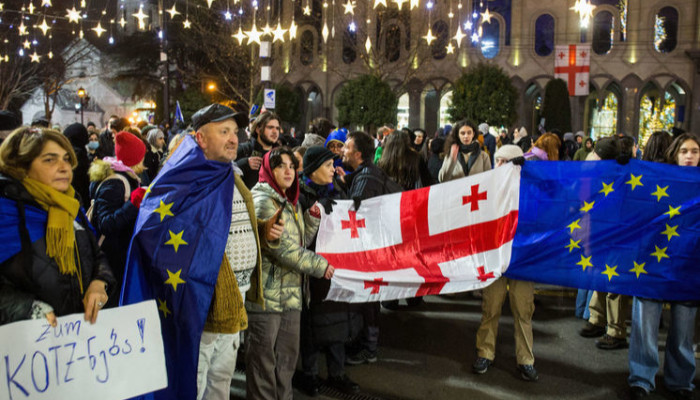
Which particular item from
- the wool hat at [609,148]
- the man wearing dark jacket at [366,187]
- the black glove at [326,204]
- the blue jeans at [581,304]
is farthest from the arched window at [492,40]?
the black glove at [326,204]

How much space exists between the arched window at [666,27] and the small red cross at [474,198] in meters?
30.8

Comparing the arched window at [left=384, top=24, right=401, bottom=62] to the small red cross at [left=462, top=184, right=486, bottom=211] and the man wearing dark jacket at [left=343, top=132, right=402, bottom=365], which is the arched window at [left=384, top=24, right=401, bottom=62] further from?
the small red cross at [left=462, top=184, right=486, bottom=211]

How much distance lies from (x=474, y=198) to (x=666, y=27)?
31420mm

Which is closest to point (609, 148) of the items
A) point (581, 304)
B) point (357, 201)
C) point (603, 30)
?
point (581, 304)

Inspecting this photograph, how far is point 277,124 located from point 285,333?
286cm

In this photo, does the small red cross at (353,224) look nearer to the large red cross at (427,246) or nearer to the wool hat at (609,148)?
the large red cross at (427,246)

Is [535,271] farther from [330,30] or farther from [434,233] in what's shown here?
[330,30]

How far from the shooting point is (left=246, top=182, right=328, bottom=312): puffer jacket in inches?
152

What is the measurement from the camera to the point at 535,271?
5148 millimetres

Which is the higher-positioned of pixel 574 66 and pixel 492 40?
pixel 492 40

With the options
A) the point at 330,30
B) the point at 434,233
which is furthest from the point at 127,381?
the point at 330,30

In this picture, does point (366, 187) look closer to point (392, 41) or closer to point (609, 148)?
point (609, 148)

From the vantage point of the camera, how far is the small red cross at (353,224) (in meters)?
5.28

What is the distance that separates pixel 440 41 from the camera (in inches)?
1284
